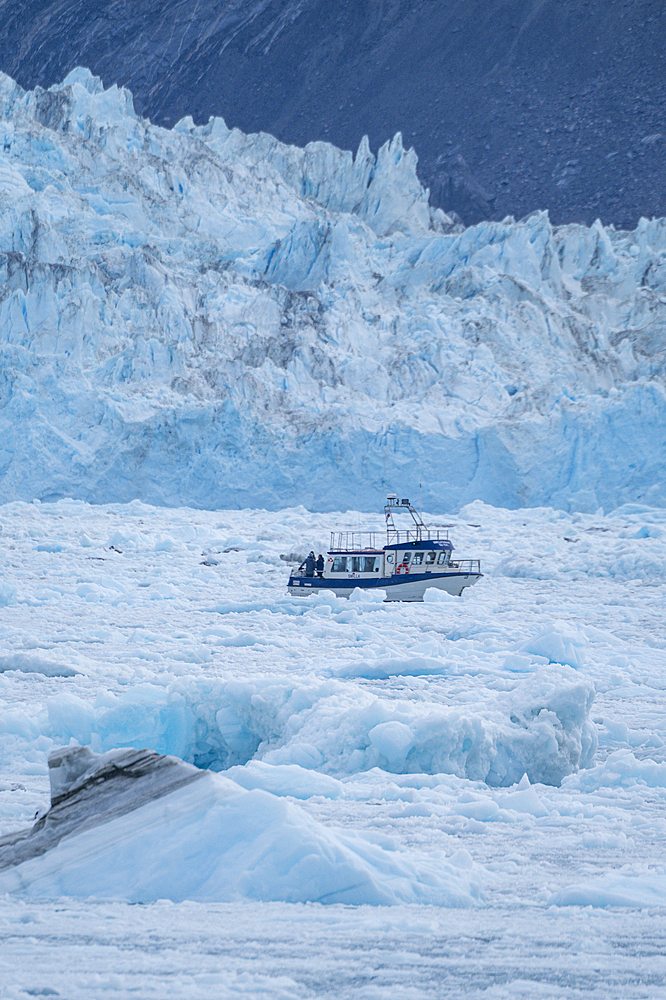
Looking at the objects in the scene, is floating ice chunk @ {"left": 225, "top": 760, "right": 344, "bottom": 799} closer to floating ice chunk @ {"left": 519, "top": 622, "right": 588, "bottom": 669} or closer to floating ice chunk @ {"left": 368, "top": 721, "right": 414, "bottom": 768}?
floating ice chunk @ {"left": 368, "top": 721, "right": 414, "bottom": 768}

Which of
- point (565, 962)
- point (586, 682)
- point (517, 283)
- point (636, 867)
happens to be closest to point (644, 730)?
point (586, 682)

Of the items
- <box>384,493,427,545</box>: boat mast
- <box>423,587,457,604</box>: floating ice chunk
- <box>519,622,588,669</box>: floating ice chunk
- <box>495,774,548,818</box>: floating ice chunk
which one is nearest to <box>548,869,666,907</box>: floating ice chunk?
<box>495,774,548,818</box>: floating ice chunk

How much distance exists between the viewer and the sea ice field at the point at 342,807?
221 cm

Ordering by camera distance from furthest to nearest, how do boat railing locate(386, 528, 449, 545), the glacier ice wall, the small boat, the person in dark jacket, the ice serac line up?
the glacier ice wall
boat railing locate(386, 528, 449, 545)
the small boat
the person in dark jacket
the ice serac

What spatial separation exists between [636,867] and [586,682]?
1788 millimetres

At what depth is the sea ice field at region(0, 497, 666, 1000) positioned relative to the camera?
2205 millimetres

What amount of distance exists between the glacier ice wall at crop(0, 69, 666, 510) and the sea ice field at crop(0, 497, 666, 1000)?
12398 millimetres

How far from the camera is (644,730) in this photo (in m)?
5.23

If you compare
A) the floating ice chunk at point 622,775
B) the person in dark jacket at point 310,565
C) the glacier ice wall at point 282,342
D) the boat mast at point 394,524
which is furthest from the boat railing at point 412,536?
the floating ice chunk at point 622,775

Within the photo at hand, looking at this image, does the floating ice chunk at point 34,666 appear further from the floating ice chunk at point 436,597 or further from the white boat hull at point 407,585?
the floating ice chunk at point 436,597

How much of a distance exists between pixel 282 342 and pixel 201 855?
2275cm

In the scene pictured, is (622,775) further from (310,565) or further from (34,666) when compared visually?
(310,565)

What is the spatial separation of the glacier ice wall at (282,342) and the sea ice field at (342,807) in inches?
488

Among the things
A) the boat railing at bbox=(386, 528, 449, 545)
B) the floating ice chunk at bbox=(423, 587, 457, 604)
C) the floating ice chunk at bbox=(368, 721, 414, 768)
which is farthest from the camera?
the boat railing at bbox=(386, 528, 449, 545)
